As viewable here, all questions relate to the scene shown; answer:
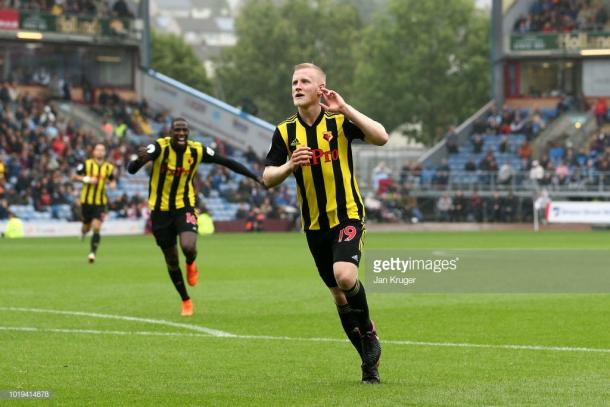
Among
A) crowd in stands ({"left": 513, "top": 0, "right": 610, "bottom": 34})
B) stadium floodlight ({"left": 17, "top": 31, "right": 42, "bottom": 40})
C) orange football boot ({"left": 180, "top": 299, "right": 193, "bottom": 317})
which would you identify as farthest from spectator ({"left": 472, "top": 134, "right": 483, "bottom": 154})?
orange football boot ({"left": 180, "top": 299, "right": 193, "bottom": 317})

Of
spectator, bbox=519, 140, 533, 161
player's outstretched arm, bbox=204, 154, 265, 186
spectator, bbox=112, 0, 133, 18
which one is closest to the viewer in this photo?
player's outstretched arm, bbox=204, 154, 265, 186

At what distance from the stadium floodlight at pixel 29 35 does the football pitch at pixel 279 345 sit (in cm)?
3589

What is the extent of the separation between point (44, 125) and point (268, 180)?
1778 inches

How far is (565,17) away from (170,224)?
50.9m

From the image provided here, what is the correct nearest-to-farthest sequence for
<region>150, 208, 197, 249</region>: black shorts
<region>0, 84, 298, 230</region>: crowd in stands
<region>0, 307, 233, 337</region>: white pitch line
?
1. <region>0, 307, 233, 337</region>: white pitch line
2. <region>150, 208, 197, 249</region>: black shorts
3. <region>0, 84, 298, 230</region>: crowd in stands

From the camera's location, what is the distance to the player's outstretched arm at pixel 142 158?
14578 mm

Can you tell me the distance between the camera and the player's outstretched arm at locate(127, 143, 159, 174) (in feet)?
47.8

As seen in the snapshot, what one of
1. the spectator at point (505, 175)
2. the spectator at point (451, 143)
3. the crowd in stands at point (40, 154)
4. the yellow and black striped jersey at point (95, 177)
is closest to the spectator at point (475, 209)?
the spectator at point (505, 175)

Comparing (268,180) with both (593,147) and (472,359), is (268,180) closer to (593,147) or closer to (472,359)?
(472,359)

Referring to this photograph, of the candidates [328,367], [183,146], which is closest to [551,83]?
[183,146]

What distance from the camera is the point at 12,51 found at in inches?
2328

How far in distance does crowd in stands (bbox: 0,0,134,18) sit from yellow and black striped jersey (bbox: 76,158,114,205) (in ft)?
103

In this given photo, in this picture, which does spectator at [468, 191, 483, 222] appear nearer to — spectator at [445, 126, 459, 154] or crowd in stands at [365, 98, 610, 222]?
crowd in stands at [365, 98, 610, 222]

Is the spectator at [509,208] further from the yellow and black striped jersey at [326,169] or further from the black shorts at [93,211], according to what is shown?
the yellow and black striped jersey at [326,169]
